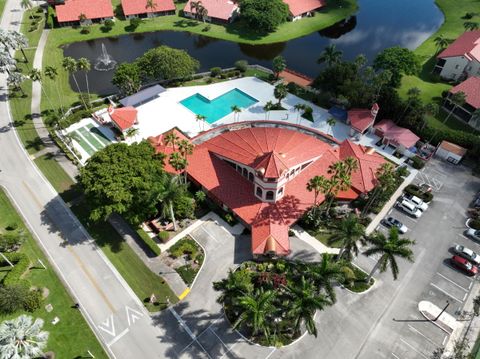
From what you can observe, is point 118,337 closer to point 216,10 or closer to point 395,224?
point 395,224

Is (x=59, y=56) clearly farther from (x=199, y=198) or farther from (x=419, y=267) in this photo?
(x=419, y=267)

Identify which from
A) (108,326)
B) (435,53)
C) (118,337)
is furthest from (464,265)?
(435,53)

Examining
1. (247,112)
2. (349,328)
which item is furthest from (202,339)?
(247,112)

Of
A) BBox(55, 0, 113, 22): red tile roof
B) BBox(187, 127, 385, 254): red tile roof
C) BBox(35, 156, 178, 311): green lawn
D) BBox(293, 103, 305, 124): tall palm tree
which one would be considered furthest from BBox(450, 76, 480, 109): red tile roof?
BBox(55, 0, 113, 22): red tile roof

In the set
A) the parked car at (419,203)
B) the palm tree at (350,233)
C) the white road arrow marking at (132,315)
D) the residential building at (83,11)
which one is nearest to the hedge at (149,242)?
the white road arrow marking at (132,315)

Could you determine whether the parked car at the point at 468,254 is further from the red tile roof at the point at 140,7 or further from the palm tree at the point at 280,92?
the red tile roof at the point at 140,7
